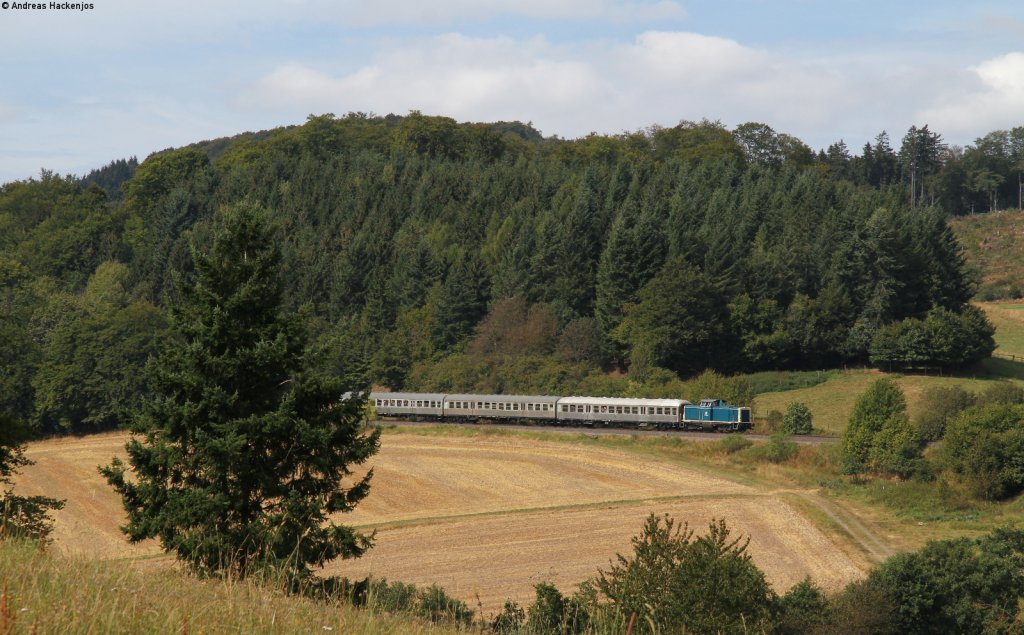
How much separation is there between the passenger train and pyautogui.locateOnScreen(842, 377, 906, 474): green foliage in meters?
13.5

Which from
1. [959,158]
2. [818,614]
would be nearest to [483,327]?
[818,614]

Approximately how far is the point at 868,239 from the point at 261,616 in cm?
9313

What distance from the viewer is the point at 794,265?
9819 cm

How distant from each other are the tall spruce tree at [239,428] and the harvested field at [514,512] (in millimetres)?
12093

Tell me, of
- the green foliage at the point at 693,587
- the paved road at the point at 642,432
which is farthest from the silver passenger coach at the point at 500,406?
the green foliage at the point at 693,587

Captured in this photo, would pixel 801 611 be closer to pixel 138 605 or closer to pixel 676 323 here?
pixel 138 605

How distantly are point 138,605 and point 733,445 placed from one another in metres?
62.4

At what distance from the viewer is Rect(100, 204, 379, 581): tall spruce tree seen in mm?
20969

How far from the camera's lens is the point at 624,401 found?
7706cm

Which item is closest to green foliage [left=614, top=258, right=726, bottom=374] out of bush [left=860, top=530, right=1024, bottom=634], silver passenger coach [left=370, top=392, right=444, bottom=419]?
silver passenger coach [left=370, top=392, right=444, bottom=419]

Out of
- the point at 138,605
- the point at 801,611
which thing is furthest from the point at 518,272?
the point at 138,605

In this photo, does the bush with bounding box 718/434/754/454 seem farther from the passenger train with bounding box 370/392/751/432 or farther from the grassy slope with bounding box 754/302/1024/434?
the grassy slope with bounding box 754/302/1024/434

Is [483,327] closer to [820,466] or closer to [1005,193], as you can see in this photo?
[820,466]

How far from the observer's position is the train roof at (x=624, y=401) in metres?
75.1
